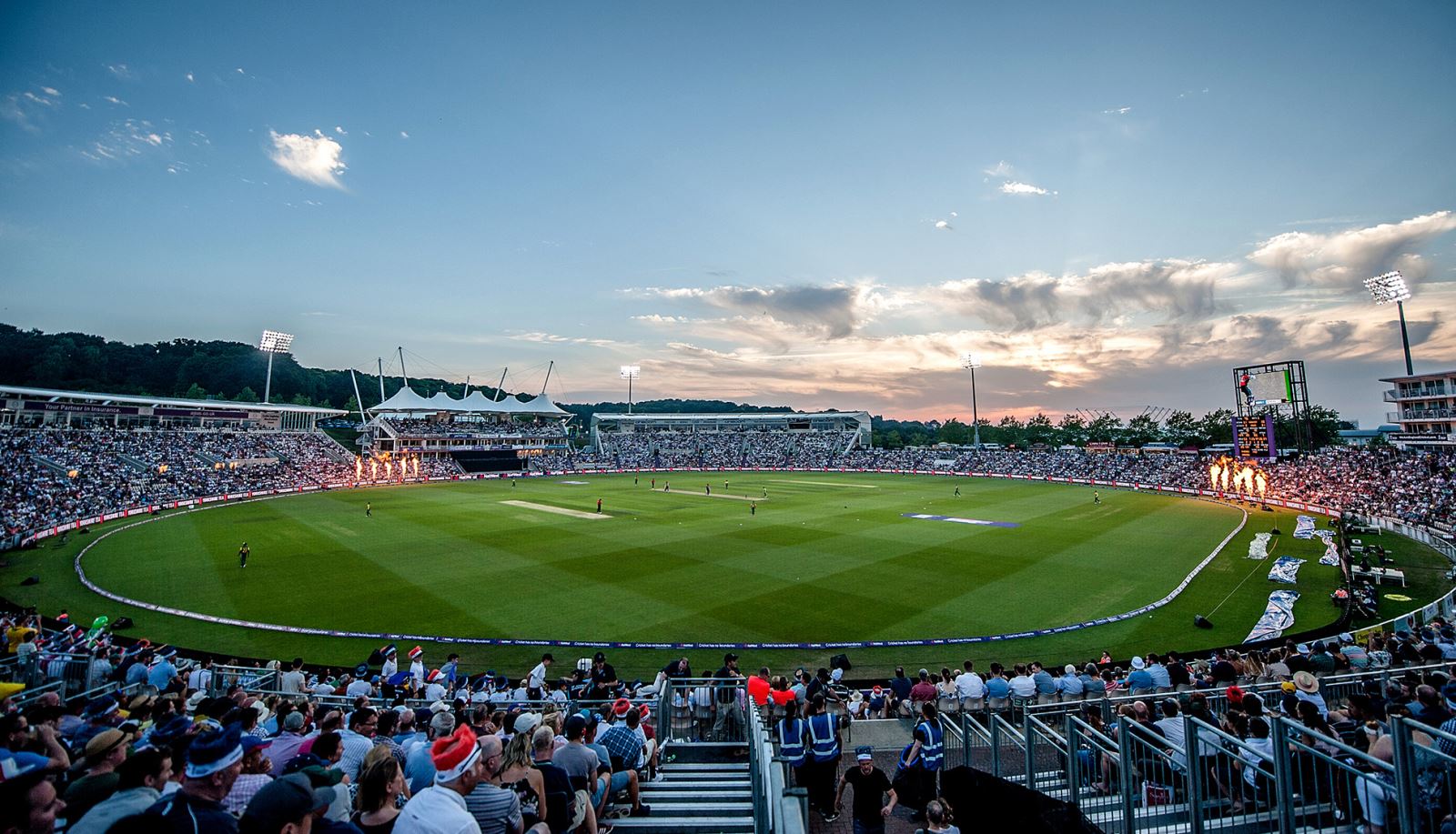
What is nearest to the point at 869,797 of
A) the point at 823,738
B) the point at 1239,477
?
the point at 823,738

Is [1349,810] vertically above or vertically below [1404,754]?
below

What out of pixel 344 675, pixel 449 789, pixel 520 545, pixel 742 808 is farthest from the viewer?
pixel 520 545

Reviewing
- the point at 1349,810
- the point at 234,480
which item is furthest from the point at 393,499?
the point at 1349,810

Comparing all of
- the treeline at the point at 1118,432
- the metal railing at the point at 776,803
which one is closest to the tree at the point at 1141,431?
the treeline at the point at 1118,432

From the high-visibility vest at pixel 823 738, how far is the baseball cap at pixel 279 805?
531cm

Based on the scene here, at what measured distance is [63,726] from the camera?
22.6 ft

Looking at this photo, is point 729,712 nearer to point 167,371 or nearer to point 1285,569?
point 1285,569

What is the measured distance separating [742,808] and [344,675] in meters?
11.5

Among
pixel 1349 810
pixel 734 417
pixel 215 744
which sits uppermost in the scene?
pixel 734 417

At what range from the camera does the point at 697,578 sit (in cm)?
2448

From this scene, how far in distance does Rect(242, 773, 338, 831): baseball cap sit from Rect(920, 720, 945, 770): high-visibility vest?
239 inches

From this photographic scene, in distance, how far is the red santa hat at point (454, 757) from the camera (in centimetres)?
376

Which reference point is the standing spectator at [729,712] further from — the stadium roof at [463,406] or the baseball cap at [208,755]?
the stadium roof at [463,406]

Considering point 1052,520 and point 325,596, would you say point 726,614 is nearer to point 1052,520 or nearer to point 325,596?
point 325,596
